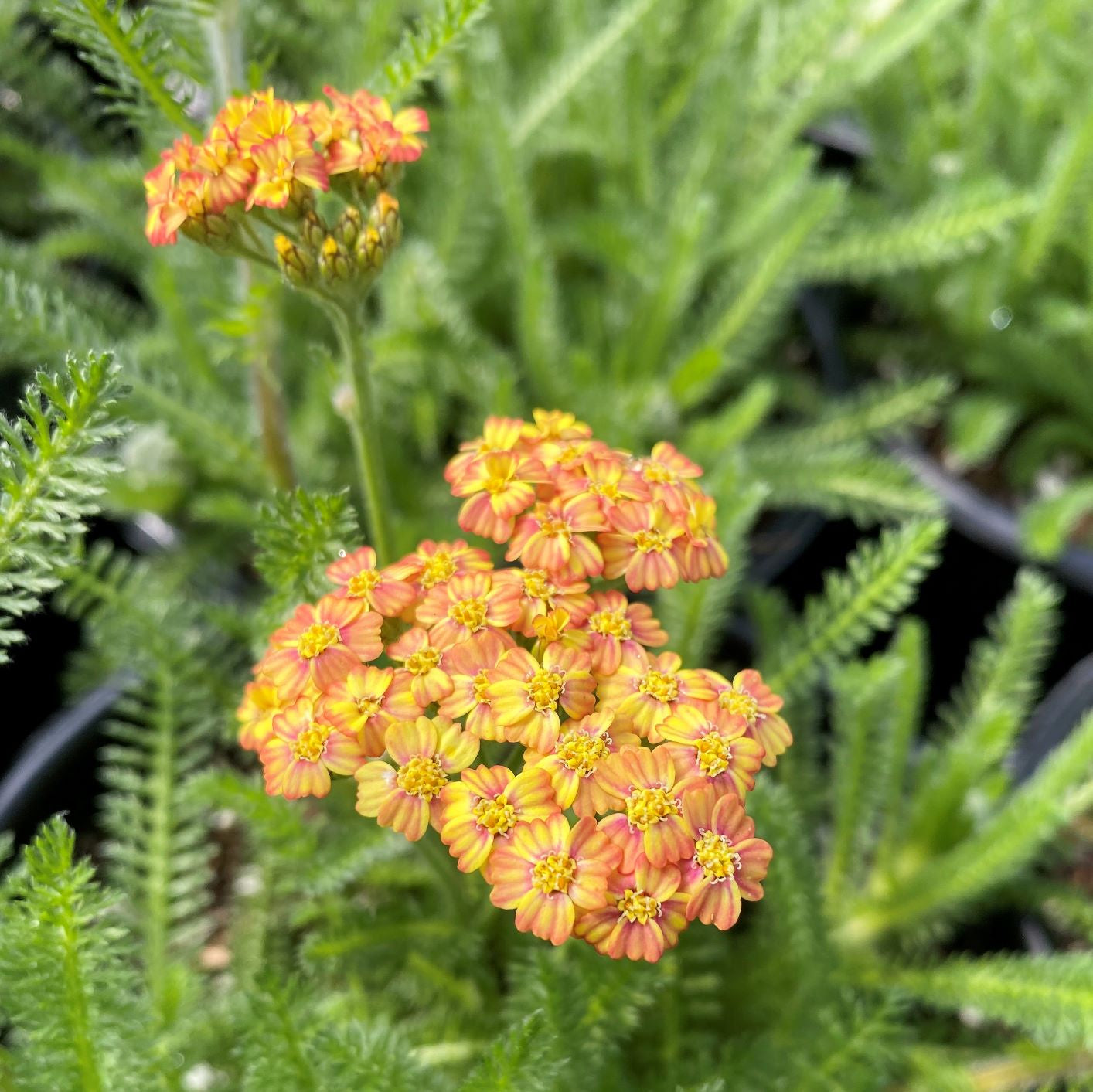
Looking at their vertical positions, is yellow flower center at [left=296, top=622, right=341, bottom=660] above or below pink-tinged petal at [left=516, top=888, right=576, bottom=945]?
above

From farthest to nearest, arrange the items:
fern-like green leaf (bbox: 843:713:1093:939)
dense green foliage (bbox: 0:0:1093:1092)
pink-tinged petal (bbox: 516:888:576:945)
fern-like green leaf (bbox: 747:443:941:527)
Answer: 1. fern-like green leaf (bbox: 747:443:941:527)
2. fern-like green leaf (bbox: 843:713:1093:939)
3. dense green foliage (bbox: 0:0:1093:1092)
4. pink-tinged petal (bbox: 516:888:576:945)

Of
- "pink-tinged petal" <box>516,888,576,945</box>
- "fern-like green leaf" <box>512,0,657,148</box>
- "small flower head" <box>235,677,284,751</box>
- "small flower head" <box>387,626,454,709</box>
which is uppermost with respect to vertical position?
"fern-like green leaf" <box>512,0,657,148</box>

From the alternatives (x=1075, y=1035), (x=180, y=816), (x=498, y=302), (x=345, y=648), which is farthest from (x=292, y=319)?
(x=1075, y=1035)

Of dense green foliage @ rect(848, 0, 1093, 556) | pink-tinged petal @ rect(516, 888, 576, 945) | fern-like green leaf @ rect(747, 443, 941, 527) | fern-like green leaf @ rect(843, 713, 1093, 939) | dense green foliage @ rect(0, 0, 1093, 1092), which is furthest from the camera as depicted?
dense green foliage @ rect(848, 0, 1093, 556)

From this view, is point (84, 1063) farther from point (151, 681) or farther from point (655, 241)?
point (655, 241)

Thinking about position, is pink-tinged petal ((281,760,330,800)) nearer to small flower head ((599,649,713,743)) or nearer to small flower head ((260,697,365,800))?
small flower head ((260,697,365,800))

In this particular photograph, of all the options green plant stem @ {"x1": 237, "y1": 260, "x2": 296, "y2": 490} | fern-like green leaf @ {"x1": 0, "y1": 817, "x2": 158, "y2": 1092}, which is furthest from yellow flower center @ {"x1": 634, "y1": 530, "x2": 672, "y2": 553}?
green plant stem @ {"x1": 237, "y1": 260, "x2": 296, "y2": 490}

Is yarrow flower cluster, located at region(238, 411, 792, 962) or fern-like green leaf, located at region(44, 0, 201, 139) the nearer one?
yarrow flower cluster, located at region(238, 411, 792, 962)
